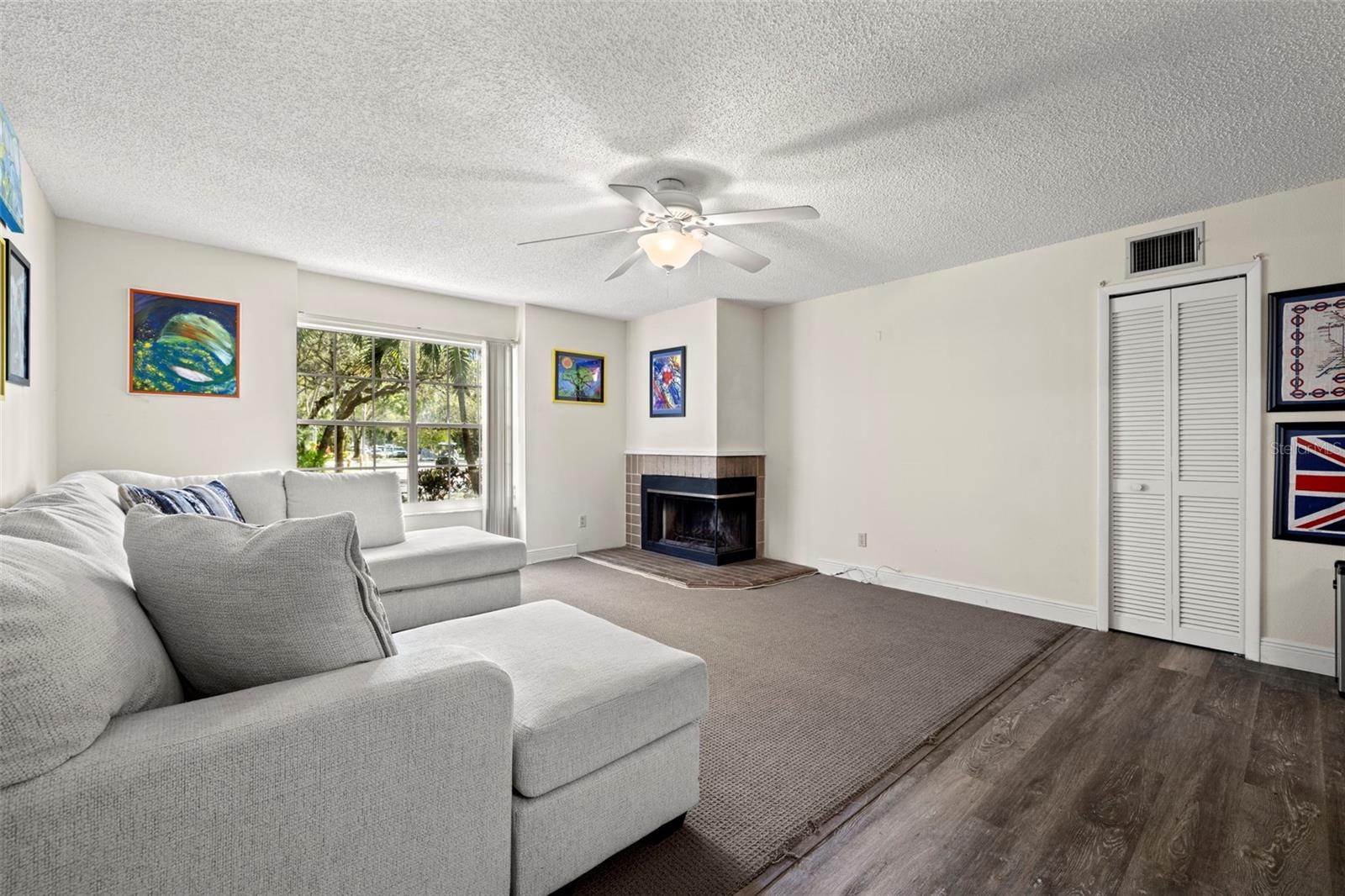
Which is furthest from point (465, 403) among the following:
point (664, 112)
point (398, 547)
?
point (664, 112)

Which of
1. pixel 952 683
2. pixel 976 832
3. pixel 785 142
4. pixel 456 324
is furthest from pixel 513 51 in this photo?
pixel 456 324

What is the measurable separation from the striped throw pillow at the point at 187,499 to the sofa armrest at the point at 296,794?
5.22 ft

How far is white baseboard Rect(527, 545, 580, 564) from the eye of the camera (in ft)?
17.9

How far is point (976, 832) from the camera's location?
Result: 5.63ft

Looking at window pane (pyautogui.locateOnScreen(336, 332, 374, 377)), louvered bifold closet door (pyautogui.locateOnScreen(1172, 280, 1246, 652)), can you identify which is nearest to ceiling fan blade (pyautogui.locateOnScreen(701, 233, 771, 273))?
louvered bifold closet door (pyautogui.locateOnScreen(1172, 280, 1246, 652))

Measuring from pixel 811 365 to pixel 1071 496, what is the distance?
2267 millimetres

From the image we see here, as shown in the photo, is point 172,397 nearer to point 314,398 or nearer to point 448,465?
point 314,398

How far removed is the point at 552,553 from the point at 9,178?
4207 millimetres

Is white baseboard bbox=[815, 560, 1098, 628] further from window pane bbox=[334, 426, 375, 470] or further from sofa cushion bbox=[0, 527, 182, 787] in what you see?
sofa cushion bbox=[0, 527, 182, 787]

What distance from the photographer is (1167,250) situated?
3367mm

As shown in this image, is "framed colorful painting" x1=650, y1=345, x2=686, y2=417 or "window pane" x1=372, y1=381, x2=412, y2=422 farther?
"framed colorful painting" x1=650, y1=345, x2=686, y2=417

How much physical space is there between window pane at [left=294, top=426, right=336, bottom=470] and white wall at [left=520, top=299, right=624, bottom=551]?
62.1 inches

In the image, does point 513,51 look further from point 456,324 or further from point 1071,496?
point 1071,496

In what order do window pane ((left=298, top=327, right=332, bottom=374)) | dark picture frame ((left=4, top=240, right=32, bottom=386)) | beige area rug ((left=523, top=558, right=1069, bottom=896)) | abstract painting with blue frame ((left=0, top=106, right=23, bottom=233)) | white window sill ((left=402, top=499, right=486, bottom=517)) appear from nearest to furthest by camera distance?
1. beige area rug ((left=523, top=558, right=1069, bottom=896))
2. abstract painting with blue frame ((left=0, top=106, right=23, bottom=233))
3. dark picture frame ((left=4, top=240, right=32, bottom=386))
4. window pane ((left=298, top=327, right=332, bottom=374))
5. white window sill ((left=402, top=499, right=486, bottom=517))
